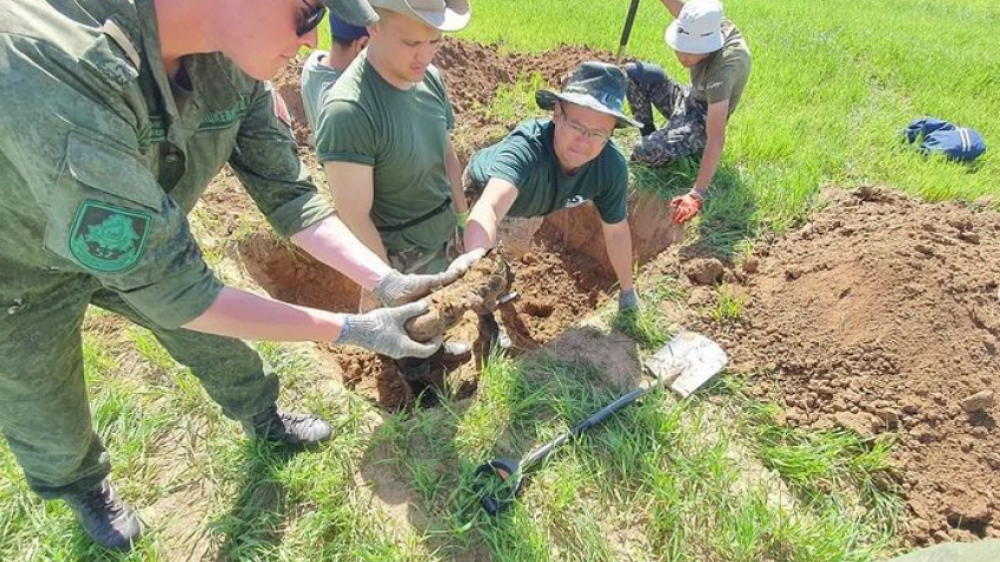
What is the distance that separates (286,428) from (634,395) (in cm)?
141

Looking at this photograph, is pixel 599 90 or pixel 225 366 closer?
pixel 225 366

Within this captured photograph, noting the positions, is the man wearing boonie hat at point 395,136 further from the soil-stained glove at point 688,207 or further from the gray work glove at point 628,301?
the soil-stained glove at point 688,207

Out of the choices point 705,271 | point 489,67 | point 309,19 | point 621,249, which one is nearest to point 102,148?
point 309,19

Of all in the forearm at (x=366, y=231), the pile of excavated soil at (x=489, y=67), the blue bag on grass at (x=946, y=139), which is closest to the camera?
the forearm at (x=366, y=231)

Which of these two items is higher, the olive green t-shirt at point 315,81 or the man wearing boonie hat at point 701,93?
the olive green t-shirt at point 315,81

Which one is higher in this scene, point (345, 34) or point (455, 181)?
point (345, 34)

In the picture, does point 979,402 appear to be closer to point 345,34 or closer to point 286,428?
point 286,428

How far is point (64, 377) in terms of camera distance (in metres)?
1.87

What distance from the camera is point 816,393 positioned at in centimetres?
267

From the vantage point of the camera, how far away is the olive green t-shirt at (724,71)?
3775mm

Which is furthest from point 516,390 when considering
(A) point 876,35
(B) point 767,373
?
(A) point 876,35

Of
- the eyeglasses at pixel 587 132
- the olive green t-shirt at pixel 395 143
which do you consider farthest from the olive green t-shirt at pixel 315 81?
the eyeglasses at pixel 587 132

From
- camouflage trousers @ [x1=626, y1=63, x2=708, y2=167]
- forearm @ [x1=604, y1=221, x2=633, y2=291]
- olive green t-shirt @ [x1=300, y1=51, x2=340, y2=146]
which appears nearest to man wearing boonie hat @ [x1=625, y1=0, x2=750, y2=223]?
camouflage trousers @ [x1=626, y1=63, x2=708, y2=167]

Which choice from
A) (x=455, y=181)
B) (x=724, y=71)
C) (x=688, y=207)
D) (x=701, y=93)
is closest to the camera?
(x=455, y=181)
